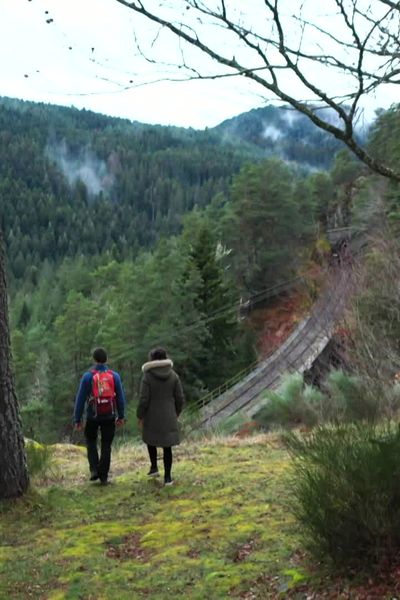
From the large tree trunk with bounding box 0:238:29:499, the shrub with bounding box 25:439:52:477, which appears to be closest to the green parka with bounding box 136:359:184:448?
the large tree trunk with bounding box 0:238:29:499

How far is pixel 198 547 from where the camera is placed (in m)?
4.76

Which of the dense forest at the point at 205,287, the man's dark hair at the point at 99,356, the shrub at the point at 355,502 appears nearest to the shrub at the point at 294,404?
the dense forest at the point at 205,287

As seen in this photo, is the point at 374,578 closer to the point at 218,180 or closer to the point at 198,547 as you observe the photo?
the point at 198,547

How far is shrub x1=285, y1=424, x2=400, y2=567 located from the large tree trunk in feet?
10.5

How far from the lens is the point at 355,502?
3.54 m

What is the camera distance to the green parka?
693cm

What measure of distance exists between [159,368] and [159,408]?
0.43 meters

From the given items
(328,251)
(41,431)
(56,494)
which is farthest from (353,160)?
(56,494)

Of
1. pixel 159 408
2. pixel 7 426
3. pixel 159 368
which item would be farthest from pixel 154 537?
pixel 159 368

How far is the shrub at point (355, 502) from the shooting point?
3496mm

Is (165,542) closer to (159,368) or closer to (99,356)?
(159,368)

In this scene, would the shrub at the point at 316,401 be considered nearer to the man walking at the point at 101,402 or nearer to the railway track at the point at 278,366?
the man walking at the point at 101,402

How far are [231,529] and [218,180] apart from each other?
176 metres

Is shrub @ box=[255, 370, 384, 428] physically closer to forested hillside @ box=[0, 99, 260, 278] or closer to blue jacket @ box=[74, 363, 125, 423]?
blue jacket @ box=[74, 363, 125, 423]
